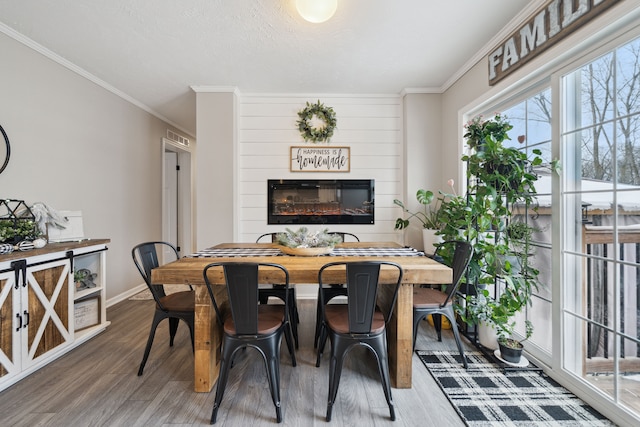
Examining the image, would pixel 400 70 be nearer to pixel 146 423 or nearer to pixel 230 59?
pixel 230 59

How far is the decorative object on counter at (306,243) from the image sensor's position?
195 cm

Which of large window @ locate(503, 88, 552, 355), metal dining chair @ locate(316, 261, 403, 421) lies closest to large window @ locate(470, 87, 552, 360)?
Answer: large window @ locate(503, 88, 552, 355)

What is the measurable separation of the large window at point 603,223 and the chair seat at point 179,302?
2.61 metres

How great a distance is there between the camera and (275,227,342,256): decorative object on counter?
195cm

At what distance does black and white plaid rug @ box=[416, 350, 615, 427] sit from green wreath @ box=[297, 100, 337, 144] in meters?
2.67

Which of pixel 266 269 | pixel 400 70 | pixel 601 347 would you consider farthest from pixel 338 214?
pixel 601 347

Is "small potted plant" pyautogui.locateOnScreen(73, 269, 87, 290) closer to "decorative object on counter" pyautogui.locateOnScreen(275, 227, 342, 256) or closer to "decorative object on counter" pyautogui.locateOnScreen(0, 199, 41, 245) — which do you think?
"decorative object on counter" pyautogui.locateOnScreen(0, 199, 41, 245)

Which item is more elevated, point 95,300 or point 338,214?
point 338,214

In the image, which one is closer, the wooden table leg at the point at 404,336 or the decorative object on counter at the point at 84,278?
the wooden table leg at the point at 404,336

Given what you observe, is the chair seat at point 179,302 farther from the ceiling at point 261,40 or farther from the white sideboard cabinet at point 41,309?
the ceiling at point 261,40

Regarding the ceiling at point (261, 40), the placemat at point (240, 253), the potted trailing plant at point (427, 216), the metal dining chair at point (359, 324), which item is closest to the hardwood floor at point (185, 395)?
the metal dining chair at point (359, 324)

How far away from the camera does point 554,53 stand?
5.69 feet

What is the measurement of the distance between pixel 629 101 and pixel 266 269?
2.25 m

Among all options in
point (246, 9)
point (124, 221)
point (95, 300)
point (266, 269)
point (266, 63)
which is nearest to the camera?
point (266, 269)
